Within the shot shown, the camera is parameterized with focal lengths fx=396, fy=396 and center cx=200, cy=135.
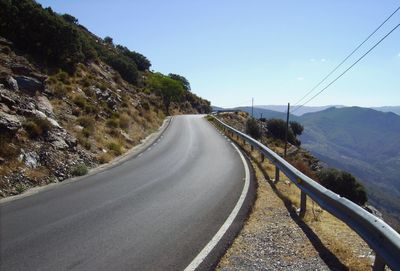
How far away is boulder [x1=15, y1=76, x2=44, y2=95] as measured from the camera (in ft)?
59.7

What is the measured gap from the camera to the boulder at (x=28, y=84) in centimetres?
1820

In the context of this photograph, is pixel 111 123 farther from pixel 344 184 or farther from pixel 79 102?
pixel 344 184

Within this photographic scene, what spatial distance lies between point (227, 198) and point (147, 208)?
2267mm

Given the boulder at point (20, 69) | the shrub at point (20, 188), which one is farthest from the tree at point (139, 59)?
the shrub at point (20, 188)

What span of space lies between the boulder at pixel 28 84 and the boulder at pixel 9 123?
4.58 m

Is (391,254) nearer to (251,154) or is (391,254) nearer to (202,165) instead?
(202,165)

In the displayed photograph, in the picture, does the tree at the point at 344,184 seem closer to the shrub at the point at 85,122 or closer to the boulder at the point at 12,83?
the shrub at the point at 85,122

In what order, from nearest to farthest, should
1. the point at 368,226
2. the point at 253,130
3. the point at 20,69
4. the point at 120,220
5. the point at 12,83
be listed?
A: the point at 368,226, the point at 120,220, the point at 12,83, the point at 20,69, the point at 253,130

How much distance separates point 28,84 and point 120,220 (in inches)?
509

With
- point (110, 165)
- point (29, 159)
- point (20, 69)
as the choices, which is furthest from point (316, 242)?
point (20, 69)

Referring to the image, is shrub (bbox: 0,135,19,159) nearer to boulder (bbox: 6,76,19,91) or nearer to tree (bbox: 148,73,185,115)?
boulder (bbox: 6,76,19,91)

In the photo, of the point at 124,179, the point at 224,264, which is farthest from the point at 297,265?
the point at 124,179

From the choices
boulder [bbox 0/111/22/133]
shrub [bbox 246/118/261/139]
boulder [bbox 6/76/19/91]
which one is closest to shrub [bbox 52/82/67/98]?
boulder [bbox 6/76/19/91]

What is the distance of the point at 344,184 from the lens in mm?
38094
